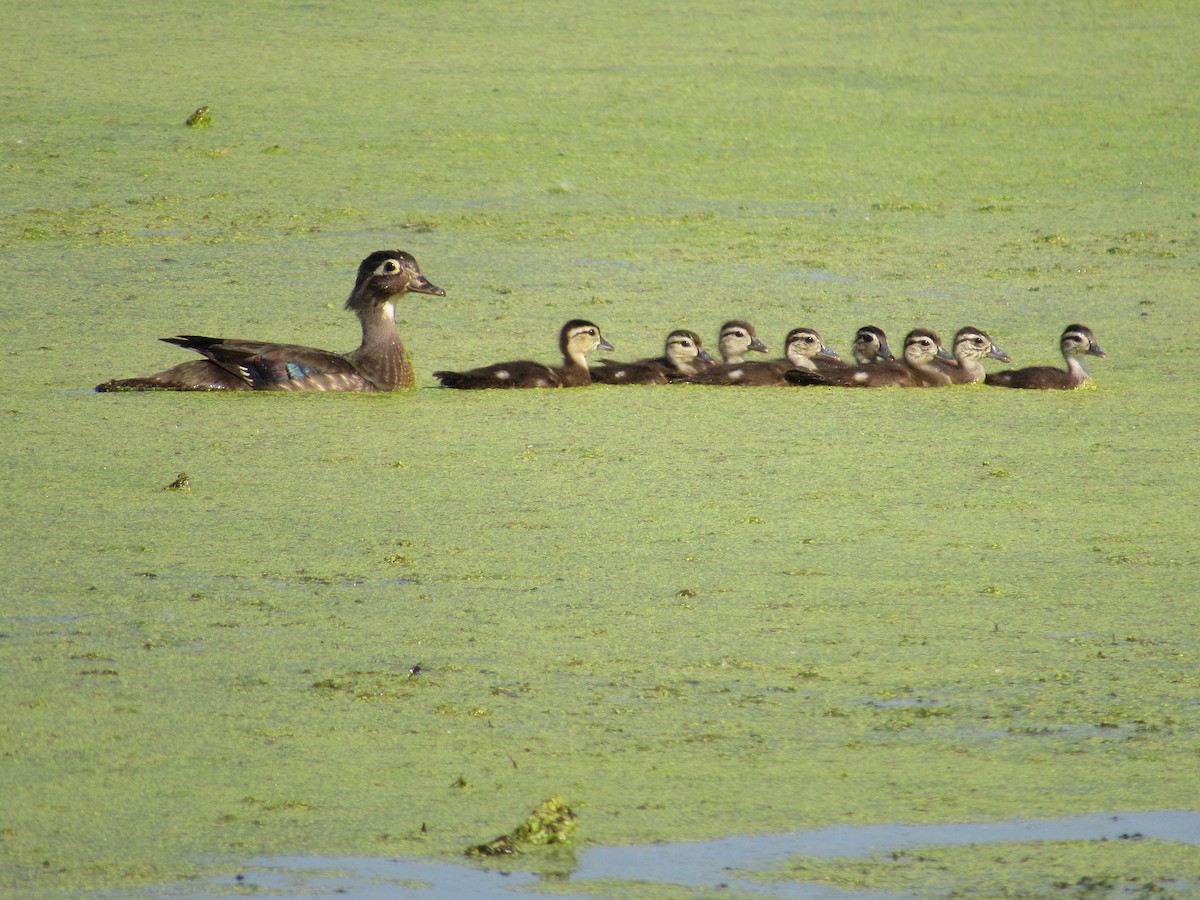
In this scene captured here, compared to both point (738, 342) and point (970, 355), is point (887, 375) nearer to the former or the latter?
point (970, 355)

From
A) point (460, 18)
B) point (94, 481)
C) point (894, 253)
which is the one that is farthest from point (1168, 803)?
point (460, 18)

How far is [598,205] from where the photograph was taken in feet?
34.6

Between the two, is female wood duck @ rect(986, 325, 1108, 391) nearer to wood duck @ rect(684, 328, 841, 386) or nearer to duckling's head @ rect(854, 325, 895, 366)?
duckling's head @ rect(854, 325, 895, 366)

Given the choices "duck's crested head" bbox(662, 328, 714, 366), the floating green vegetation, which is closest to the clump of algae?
"duck's crested head" bbox(662, 328, 714, 366)

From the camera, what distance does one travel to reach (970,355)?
7.80m

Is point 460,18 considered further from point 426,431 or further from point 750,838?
point 750,838

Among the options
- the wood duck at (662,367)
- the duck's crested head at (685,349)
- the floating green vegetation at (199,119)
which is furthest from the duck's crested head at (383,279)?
the floating green vegetation at (199,119)

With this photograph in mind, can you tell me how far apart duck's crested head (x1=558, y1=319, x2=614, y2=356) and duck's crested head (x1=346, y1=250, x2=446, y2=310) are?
62 cm

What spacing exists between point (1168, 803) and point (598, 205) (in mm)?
7379

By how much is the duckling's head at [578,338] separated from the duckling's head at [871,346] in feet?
3.36

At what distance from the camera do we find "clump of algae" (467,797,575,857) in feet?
10.5

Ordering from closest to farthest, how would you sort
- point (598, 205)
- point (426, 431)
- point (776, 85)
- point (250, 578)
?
1. point (250, 578)
2. point (426, 431)
3. point (598, 205)
4. point (776, 85)

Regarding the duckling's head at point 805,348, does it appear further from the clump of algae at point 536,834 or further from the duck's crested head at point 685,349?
the clump of algae at point 536,834

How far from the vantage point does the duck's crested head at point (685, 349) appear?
7.62 metres
